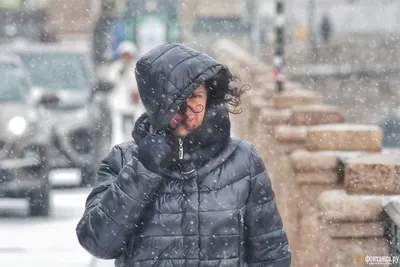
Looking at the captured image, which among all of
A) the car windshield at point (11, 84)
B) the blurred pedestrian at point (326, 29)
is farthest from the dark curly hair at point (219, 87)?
the blurred pedestrian at point (326, 29)

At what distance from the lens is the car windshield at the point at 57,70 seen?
17.1 meters

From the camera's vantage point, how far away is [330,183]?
7.11 meters

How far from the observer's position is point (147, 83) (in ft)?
12.4

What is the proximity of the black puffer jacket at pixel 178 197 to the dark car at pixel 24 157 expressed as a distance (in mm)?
8124

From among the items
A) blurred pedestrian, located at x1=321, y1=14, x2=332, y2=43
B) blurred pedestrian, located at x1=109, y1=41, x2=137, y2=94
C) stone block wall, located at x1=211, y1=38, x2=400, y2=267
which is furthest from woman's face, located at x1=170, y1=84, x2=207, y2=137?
blurred pedestrian, located at x1=321, y1=14, x2=332, y2=43

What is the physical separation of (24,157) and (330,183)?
5511 mm


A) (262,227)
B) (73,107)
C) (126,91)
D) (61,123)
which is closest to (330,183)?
(262,227)

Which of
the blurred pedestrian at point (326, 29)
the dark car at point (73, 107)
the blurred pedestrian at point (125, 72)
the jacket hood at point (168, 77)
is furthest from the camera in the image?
the blurred pedestrian at point (326, 29)

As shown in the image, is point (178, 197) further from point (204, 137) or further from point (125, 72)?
point (125, 72)

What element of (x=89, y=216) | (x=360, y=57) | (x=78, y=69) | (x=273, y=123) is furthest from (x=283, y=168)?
(x=360, y=57)

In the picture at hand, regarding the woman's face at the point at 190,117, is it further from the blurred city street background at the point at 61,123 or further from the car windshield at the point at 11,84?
the car windshield at the point at 11,84

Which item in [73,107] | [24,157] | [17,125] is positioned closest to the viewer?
[24,157]

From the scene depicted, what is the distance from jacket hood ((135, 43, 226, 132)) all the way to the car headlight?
27.5ft

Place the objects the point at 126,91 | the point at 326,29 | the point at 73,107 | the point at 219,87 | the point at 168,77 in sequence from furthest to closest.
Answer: the point at 326,29 < the point at 126,91 < the point at 73,107 < the point at 219,87 < the point at 168,77
